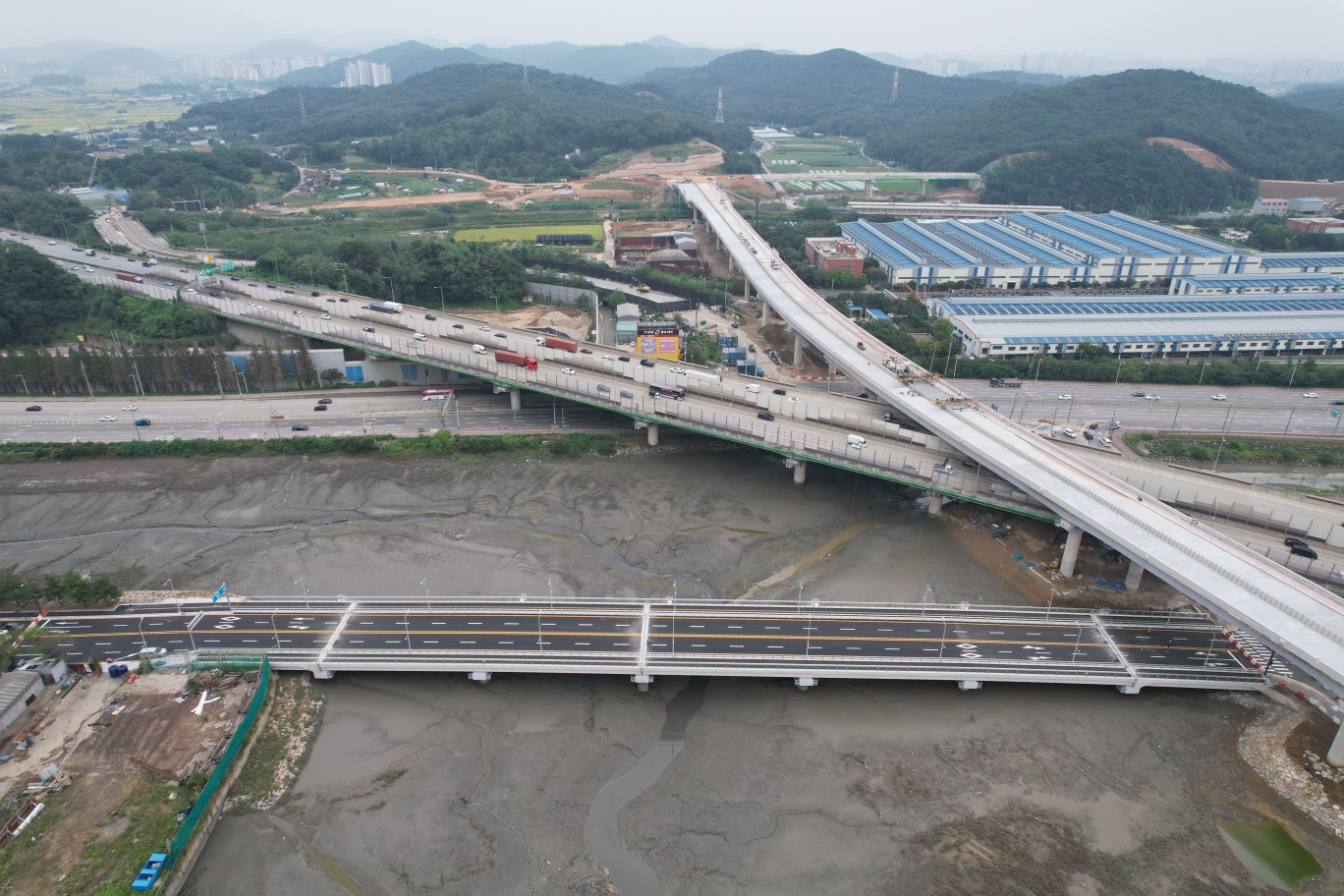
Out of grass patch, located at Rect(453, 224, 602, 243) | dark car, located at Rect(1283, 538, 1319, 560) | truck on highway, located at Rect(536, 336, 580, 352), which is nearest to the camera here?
dark car, located at Rect(1283, 538, 1319, 560)

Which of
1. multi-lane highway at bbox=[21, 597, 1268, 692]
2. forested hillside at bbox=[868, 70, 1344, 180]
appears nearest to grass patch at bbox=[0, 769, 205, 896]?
multi-lane highway at bbox=[21, 597, 1268, 692]

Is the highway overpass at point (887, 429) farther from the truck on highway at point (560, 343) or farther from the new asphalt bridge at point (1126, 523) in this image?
the truck on highway at point (560, 343)

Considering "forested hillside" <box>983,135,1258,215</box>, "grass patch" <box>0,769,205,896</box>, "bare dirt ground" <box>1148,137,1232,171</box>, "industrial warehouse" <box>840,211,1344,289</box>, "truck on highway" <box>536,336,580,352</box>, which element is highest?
"bare dirt ground" <box>1148,137,1232,171</box>

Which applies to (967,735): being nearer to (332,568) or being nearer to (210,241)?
(332,568)

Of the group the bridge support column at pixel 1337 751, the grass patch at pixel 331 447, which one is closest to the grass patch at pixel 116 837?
the grass patch at pixel 331 447

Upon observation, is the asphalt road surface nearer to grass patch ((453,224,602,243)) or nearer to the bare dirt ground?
grass patch ((453,224,602,243))

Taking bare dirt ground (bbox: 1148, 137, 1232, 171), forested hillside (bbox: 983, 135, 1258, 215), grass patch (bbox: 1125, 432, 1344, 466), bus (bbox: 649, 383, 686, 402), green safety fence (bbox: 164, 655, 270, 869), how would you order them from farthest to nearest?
bare dirt ground (bbox: 1148, 137, 1232, 171) → forested hillside (bbox: 983, 135, 1258, 215) → bus (bbox: 649, 383, 686, 402) → grass patch (bbox: 1125, 432, 1344, 466) → green safety fence (bbox: 164, 655, 270, 869)
